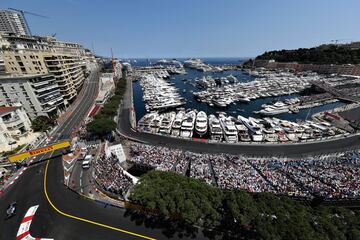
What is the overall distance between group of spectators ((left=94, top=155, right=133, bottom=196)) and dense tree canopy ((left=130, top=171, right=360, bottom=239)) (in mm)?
8590

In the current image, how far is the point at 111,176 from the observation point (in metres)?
31.8

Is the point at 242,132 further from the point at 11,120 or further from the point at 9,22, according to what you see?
the point at 9,22

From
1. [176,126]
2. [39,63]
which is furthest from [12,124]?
[176,126]

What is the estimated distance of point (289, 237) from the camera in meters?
15.8

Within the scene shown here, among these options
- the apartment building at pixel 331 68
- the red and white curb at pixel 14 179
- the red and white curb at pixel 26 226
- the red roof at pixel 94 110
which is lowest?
the red and white curb at pixel 14 179

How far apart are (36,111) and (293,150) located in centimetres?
8657

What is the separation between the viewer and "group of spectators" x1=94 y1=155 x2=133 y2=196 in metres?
29.0

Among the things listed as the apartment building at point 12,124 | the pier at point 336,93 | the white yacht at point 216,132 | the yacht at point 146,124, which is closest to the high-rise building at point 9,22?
the apartment building at point 12,124

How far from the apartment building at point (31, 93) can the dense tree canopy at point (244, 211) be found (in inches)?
2371

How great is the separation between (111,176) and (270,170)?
110 ft

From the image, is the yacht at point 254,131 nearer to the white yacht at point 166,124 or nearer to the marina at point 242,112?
the marina at point 242,112

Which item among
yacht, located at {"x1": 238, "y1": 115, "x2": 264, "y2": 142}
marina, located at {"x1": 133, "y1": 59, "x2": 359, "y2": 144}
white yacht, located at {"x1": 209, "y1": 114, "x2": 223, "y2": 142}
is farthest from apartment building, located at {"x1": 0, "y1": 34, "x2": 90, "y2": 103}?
yacht, located at {"x1": 238, "y1": 115, "x2": 264, "y2": 142}

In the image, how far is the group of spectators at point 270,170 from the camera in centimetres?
2869

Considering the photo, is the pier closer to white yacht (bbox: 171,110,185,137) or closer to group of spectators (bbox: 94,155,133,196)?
white yacht (bbox: 171,110,185,137)
